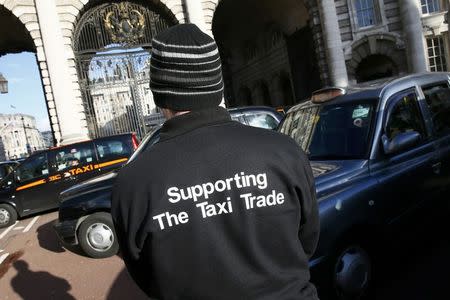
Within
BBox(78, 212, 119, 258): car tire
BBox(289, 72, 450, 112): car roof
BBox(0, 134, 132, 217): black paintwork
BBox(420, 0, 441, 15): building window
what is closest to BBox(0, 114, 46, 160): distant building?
BBox(420, 0, 441, 15): building window

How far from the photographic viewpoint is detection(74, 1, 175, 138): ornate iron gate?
17520 millimetres

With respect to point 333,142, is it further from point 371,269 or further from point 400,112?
point 371,269

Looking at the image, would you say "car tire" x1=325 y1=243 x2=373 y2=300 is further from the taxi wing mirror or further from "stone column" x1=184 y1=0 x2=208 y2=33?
"stone column" x1=184 y1=0 x2=208 y2=33

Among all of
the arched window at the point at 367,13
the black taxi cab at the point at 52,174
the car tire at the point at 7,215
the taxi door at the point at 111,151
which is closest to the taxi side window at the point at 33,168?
the black taxi cab at the point at 52,174

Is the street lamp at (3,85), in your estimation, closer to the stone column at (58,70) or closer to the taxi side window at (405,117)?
the stone column at (58,70)

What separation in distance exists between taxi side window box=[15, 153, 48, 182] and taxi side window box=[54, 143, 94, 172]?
12.4 inches

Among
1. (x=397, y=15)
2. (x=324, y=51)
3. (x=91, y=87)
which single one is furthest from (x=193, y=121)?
(x=397, y=15)

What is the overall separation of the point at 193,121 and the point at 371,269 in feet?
9.07

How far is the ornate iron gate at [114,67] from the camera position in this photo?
17520 millimetres

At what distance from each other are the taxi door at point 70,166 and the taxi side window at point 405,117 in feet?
27.1

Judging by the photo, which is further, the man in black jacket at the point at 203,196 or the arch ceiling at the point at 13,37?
the arch ceiling at the point at 13,37

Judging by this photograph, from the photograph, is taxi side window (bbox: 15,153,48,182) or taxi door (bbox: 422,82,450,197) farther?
taxi side window (bbox: 15,153,48,182)

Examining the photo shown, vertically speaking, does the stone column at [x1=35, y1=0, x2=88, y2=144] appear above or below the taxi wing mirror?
above

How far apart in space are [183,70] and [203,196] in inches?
16.4
